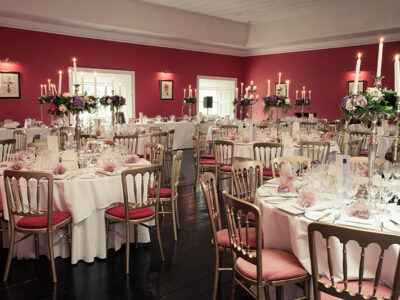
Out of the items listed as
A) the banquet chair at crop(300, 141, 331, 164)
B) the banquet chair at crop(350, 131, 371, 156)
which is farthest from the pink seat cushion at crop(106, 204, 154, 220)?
the banquet chair at crop(350, 131, 371, 156)

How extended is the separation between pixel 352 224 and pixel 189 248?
2.18 m

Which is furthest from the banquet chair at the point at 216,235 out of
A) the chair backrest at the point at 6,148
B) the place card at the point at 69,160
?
the chair backrest at the point at 6,148

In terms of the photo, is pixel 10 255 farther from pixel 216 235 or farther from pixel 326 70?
pixel 326 70

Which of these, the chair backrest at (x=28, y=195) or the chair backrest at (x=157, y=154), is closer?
the chair backrest at (x=28, y=195)

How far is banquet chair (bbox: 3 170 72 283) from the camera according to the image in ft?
10.6

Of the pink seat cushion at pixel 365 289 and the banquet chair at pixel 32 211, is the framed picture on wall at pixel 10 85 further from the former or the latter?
the pink seat cushion at pixel 365 289

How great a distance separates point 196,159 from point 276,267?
4540mm

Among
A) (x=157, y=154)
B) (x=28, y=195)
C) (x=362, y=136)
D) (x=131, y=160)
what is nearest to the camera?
(x=28, y=195)

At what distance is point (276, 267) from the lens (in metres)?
2.43

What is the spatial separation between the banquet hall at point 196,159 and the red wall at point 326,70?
0.16ft

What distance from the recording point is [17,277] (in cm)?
345

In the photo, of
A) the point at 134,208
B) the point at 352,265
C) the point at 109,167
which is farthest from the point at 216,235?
the point at 109,167

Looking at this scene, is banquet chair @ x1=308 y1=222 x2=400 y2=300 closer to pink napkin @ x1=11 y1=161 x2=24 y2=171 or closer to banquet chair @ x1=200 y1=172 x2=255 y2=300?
banquet chair @ x1=200 y1=172 x2=255 y2=300

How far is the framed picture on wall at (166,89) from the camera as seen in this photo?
518 inches
